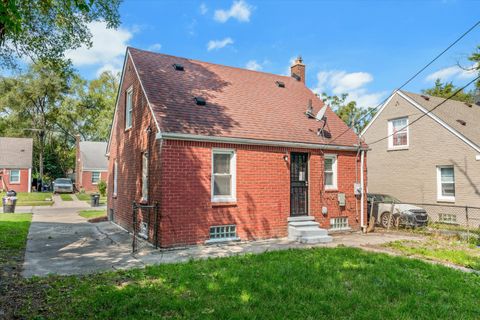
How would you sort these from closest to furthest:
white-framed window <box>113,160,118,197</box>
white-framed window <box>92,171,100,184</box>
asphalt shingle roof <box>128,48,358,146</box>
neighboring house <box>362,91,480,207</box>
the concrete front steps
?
asphalt shingle roof <box>128,48,358,146</box> < the concrete front steps < white-framed window <box>113,160,118,197</box> < neighboring house <box>362,91,480,207</box> < white-framed window <box>92,171,100,184</box>

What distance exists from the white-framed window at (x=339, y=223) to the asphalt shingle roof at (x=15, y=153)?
38.4 m

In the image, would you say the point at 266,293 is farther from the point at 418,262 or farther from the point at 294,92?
the point at 294,92

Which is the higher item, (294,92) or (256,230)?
(294,92)

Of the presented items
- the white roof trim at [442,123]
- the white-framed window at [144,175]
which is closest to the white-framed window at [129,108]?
the white-framed window at [144,175]

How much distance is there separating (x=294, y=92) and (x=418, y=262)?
9.77 metres

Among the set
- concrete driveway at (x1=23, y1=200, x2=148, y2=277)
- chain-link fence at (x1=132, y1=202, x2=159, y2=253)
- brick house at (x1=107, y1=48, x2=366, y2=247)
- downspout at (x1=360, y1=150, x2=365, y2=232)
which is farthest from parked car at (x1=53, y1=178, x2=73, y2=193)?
downspout at (x1=360, y1=150, x2=365, y2=232)

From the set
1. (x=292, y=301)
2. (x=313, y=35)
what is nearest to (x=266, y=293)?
(x=292, y=301)

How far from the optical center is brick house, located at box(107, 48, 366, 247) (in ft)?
32.1

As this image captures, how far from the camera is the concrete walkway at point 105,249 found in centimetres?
760

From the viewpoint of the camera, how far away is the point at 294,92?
1556cm

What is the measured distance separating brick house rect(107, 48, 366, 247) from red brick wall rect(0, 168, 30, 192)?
100 ft

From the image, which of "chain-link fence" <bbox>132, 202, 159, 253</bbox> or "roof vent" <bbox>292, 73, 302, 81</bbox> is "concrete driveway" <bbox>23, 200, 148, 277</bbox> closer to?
"chain-link fence" <bbox>132, 202, 159, 253</bbox>

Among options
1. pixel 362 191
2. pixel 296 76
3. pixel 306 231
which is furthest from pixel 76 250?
pixel 296 76

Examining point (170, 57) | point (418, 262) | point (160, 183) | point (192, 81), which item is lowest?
point (418, 262)
